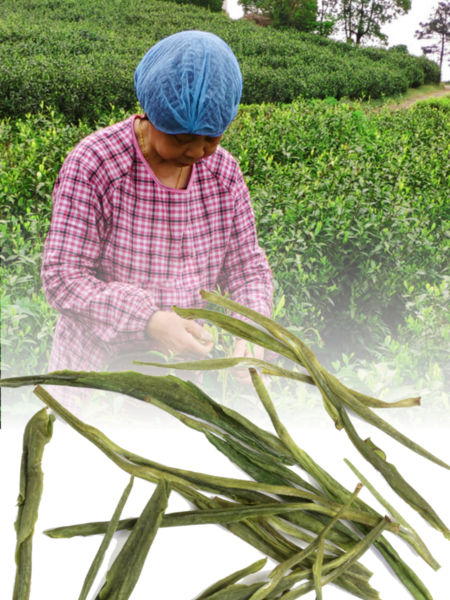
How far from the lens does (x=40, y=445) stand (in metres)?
0.27

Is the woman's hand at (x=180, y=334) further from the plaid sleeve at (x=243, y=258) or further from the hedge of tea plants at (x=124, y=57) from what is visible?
the hedge of tea plants at (x=124, y=57)

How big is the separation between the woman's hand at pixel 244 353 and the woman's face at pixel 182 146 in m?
0.24

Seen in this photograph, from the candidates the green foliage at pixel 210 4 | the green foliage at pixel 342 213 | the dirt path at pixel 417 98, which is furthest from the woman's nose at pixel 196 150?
the dirt path at pixel 417 98

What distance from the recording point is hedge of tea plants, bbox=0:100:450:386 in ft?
3.13

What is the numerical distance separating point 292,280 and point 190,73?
512mm

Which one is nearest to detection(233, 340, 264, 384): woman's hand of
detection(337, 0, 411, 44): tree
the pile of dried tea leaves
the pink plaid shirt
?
the pink plaid shirt

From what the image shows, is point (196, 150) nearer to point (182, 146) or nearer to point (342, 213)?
point (182, 146)

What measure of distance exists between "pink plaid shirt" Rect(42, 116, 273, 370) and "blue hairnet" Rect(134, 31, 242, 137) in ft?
0.41

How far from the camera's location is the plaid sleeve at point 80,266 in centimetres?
65

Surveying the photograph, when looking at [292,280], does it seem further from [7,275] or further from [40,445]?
[40,445]

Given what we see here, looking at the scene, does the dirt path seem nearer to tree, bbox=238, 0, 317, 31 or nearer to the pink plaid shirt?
tree, bbox=238, 0, 317, 31

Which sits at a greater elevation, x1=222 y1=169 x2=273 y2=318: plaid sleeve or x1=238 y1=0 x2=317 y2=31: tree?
x1=238 y1=0 x2=317 y2=31: tree

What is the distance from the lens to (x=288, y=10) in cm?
119

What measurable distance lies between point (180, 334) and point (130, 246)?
0.66ft
